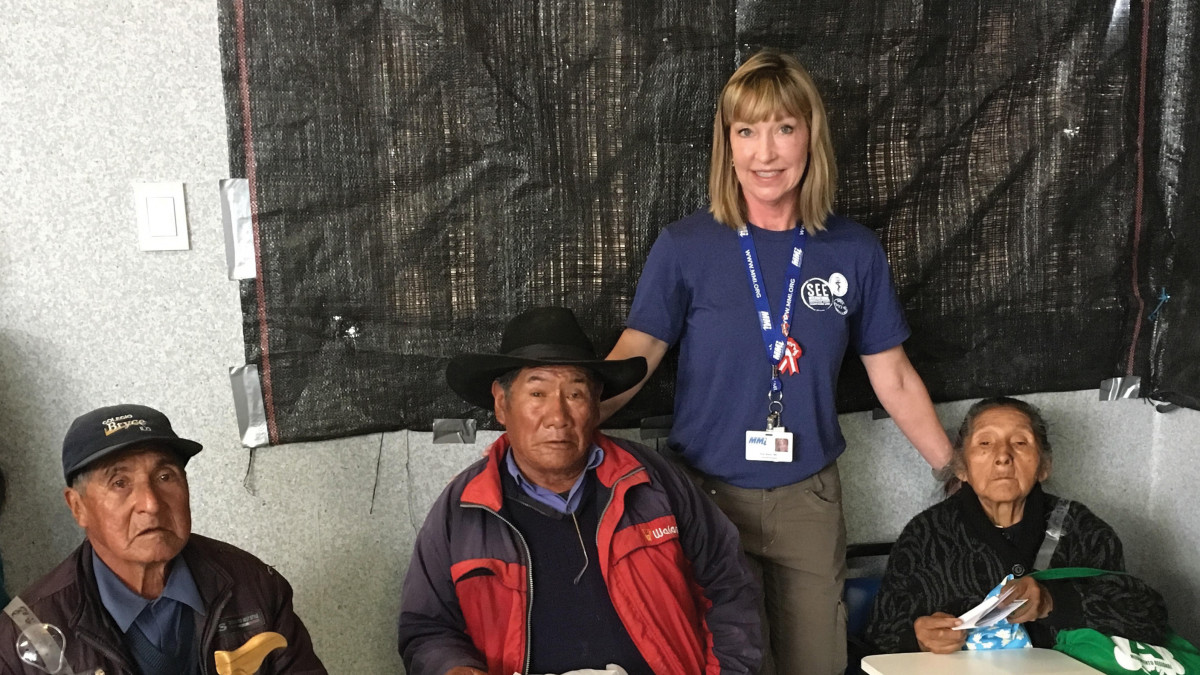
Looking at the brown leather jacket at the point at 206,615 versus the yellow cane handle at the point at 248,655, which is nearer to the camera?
the brown leather jacket at the point at 206,615

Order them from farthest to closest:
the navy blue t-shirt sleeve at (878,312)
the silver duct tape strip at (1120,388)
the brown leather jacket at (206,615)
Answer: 1. the silver duct tape strip at (1120,388)
2. the navy blue t-shirt sleeve at (878,312)
3. the brown leather jacket at (206,615)

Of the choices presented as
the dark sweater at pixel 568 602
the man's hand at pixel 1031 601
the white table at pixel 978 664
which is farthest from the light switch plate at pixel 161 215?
the man's hand at pixel 1031 601

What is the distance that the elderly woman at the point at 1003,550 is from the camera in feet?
7.93

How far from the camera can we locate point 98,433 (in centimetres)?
176

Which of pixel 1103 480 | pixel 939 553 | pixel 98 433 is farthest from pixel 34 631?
pixel 1103 480

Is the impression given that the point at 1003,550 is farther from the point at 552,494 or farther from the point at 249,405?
the point at 249,405

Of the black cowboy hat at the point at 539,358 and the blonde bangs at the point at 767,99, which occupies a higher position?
the blonde bangs at the point at 767,99

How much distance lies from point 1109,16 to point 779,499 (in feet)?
6.08

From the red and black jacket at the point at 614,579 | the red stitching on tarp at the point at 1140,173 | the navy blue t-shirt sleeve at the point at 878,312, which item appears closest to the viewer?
the red and black jacket at the point at 614,579

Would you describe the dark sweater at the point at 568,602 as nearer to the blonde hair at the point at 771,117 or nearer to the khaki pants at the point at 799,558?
the khaki pants at the point at 799,558

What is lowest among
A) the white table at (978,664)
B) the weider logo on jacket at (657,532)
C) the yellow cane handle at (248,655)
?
the white table at (978,664)

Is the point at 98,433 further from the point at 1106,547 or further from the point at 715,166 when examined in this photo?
the point at 1106,547

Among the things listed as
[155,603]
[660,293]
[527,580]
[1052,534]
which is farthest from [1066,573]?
[155,603]

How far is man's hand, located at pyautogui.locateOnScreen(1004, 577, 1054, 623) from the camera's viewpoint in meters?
2.31
